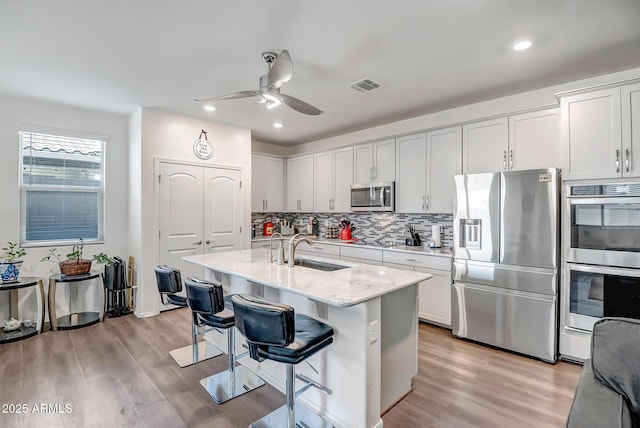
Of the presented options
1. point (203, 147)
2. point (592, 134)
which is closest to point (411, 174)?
point (592, 134)

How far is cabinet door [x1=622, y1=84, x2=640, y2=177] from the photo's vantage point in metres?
2.49

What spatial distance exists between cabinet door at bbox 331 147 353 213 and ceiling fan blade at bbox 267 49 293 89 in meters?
2.80

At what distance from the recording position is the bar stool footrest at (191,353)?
9.27 ft

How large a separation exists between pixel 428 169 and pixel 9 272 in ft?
16.5

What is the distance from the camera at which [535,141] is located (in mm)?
3201

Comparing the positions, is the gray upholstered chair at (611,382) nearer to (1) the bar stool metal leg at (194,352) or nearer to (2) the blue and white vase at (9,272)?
(1) the bar stool metal leg at (194,352)

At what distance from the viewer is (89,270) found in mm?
3900

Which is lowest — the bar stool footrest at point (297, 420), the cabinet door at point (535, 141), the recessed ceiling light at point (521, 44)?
the bar stool footrest at point (297, 420)

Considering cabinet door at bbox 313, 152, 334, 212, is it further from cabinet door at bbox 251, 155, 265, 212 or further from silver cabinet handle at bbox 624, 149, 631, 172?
silver cabinet handle at bbox 624, 149, 631, 172

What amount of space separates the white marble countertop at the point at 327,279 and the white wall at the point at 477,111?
2.32 metres

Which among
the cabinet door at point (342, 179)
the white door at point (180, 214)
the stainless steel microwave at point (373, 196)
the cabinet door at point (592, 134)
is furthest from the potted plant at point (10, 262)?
the cabinet door at point (592, 134)

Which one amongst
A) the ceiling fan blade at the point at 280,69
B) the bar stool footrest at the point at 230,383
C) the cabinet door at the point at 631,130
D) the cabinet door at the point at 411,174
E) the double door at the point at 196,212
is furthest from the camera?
the double door at the point at 196,212

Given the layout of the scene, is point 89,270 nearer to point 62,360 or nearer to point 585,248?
point 62,360

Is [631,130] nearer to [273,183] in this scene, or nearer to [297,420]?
[297,420]
